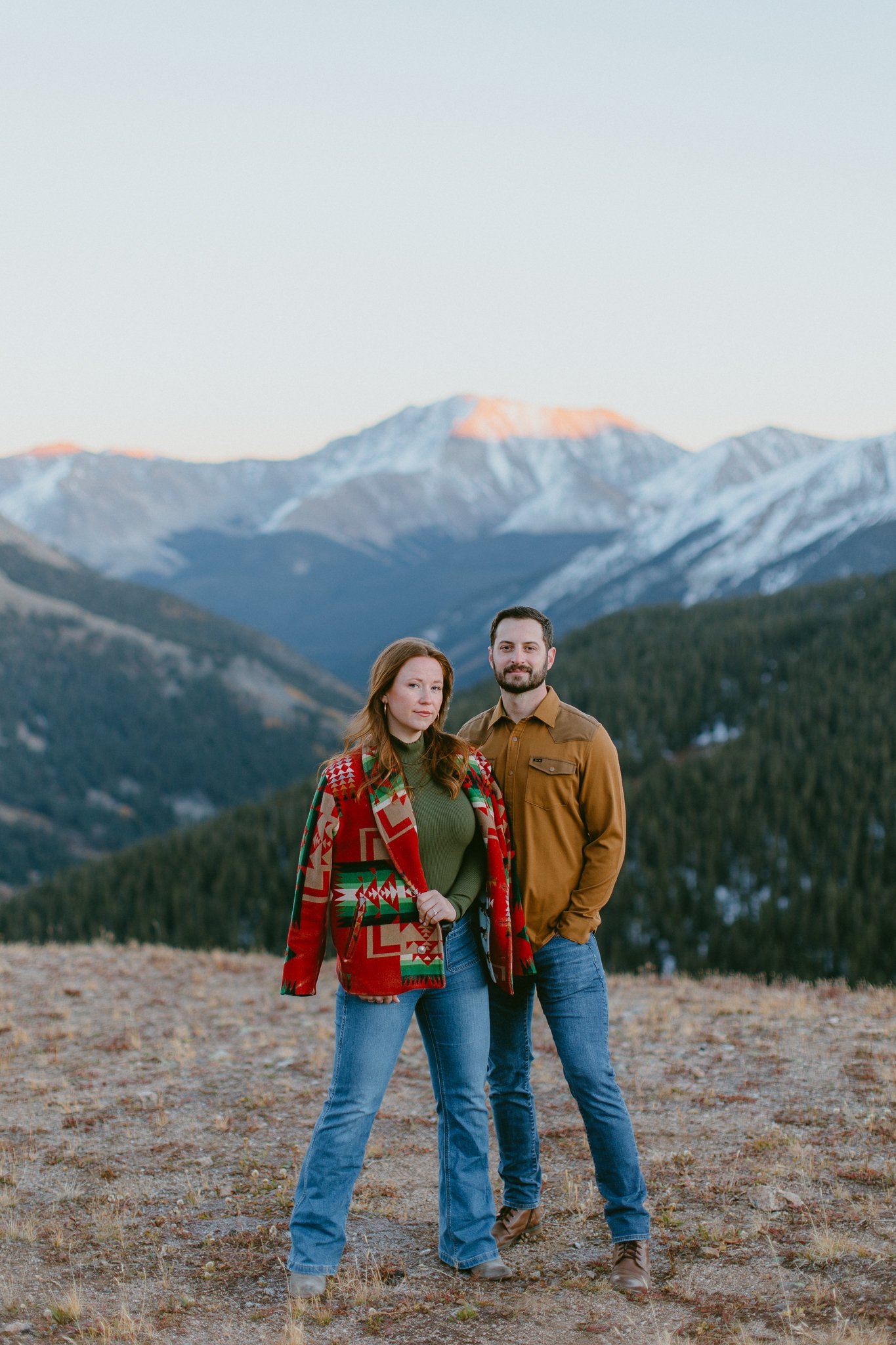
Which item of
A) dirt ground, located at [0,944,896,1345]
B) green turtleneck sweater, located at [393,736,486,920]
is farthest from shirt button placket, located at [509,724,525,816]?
dirt ground, located at [0,944,896,1345]

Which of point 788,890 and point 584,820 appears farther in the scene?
point 788,890

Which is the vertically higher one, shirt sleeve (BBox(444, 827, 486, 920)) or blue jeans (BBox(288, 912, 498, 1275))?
shirt sleeve (BBox(444, 827, 486, 920))

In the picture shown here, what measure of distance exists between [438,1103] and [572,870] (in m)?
1.36

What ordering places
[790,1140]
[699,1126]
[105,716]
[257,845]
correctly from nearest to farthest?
[790,1140], [699,1126], [257,845], [105,716]

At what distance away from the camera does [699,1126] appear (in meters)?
8.12

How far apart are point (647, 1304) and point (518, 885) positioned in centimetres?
206

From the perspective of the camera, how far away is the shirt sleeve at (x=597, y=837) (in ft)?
18.0

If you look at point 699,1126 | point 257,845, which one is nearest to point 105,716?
point 257,845

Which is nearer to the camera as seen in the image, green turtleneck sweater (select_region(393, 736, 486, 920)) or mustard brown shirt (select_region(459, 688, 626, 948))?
green turtleneck sweater (select_region(393, 736, 486, 920))

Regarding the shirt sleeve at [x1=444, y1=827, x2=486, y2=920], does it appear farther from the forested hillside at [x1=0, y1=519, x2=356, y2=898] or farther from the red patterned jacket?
the forested hillside at [x1=0, y1=519, x2=356, y2=898]

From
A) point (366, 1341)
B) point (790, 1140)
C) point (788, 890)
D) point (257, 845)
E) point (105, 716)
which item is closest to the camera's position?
point (366, 1341)

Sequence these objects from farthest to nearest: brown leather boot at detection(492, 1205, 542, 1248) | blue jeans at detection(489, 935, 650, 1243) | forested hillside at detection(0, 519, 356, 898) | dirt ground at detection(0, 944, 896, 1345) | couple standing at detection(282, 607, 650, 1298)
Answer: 1. forested hillside at detection(0, 519, 356, 898)
2. brown leather boot at detection(492, 1205, 542, 1248)
3. blue jeans at detection(489, 935, 650, 1243)
4. couple standing at detection(282, 607, 650, 1298)
5. dirt ground at detection(0, 944, 896, 1345)

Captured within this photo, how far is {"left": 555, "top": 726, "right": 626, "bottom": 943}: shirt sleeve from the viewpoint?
548cm

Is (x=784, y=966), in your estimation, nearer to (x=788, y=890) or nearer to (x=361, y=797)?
(x=788, y=890)
